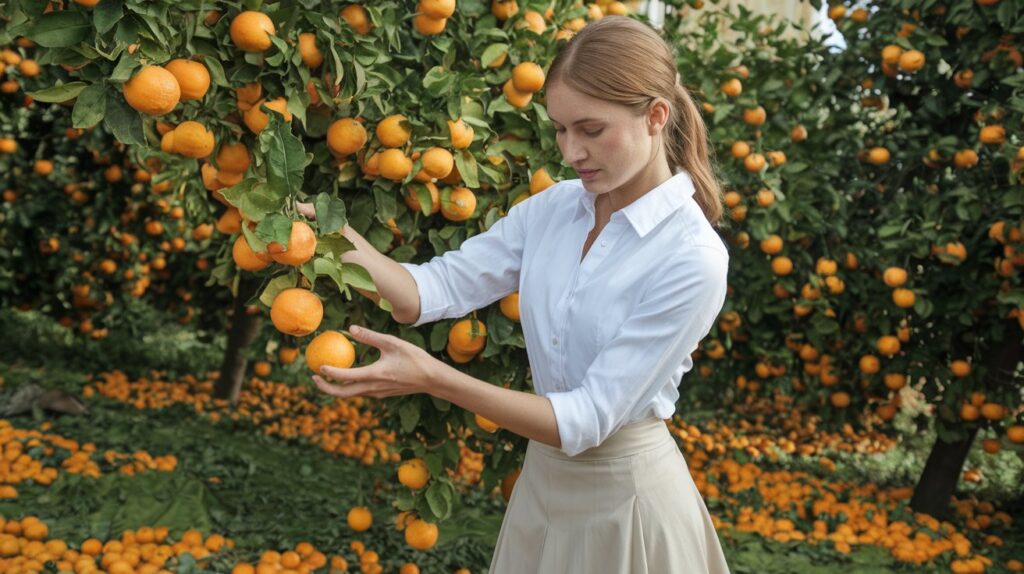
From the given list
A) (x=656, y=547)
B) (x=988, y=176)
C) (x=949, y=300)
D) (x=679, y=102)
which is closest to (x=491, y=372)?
(x=656, y=547)

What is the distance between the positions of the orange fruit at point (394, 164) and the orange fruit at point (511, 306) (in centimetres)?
Answer: 37

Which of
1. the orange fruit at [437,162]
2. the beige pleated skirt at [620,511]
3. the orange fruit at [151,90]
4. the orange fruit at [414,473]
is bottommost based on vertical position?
the orange fruit at [414,473]

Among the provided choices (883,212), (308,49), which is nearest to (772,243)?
(883,212)

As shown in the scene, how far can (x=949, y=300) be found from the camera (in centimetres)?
345

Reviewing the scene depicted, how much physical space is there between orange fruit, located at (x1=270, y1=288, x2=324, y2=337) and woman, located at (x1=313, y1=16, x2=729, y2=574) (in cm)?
9

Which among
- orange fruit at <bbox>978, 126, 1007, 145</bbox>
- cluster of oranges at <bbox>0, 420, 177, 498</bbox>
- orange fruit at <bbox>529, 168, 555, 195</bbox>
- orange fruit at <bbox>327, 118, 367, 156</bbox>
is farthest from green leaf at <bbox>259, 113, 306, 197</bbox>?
orange fruit at <bbox>978, 126, 1007, 145</bbox>

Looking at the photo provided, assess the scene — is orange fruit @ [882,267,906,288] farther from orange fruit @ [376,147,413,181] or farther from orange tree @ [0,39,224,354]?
orange tree @ [0,39,224,354]

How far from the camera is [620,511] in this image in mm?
1639

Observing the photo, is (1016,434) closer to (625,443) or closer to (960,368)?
(960,368)

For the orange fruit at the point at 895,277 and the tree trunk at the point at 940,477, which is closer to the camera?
the orange fruit at the point at 895,277

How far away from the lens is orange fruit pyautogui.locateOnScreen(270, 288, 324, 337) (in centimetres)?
142

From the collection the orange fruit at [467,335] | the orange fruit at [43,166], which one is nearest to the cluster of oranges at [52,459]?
the orange fruit at [43,166]

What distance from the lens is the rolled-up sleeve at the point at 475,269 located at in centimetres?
180

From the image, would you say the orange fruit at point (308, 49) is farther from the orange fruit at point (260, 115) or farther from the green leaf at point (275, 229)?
the green leaf at point (275, 229)
